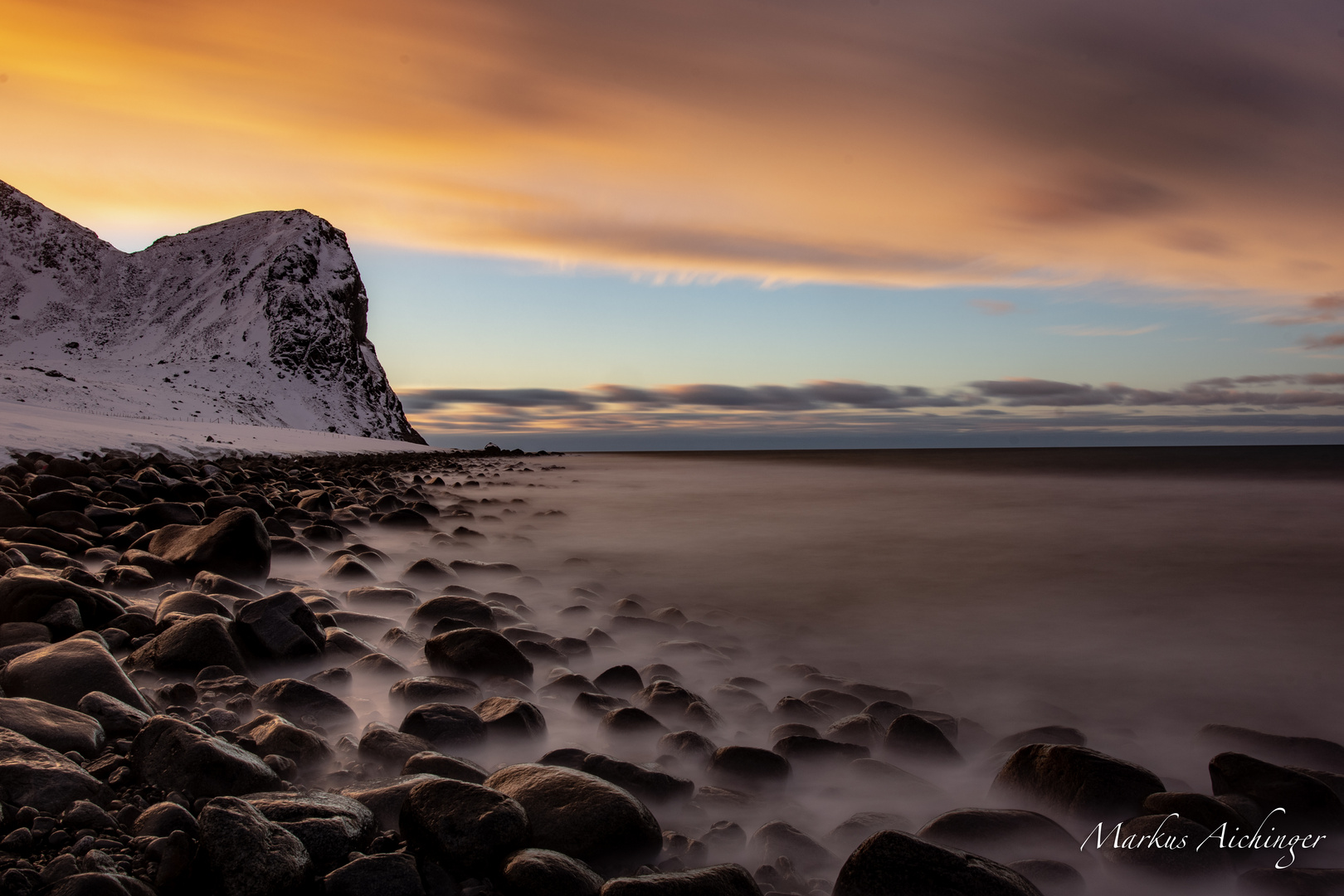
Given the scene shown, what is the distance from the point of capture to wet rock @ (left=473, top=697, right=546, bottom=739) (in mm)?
3277

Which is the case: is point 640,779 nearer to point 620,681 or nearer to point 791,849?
point 791,849

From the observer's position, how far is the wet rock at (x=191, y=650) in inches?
132

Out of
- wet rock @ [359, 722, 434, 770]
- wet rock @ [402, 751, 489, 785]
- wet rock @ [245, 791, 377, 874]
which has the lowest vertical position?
wet rock @ [359, 722, 434, 770]

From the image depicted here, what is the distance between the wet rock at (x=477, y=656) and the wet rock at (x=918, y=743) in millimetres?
1996

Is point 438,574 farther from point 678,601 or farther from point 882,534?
point 882,534

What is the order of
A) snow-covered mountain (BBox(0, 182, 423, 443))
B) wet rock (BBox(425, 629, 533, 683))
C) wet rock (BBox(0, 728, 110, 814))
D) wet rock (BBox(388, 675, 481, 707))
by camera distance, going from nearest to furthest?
wet rock (BBox(0, 728, 110, 814)) < wet rock (BBox(388, 675, 481, 707)) < wet rock (BBox(425, 629, 533, 683)) < snow-covered mountain (BBox(0, 182, 423, 443))

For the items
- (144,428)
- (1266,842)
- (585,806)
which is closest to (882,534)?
(1266,842)

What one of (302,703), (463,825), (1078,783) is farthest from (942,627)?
(463,825)

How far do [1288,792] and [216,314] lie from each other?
376 ft

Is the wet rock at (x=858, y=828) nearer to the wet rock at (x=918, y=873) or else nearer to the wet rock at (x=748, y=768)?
the wet rock at (x=748, y=768)

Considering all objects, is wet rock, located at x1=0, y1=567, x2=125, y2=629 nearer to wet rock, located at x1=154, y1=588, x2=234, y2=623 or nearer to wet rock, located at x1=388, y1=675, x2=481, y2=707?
wet rock, located at x1=154, y1=588, x2=234, y2=623

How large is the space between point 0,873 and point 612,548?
9494 mm

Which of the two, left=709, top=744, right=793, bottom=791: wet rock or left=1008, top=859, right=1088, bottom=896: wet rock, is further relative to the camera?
left=709, top=744, right=793, bottom=791: wet rock

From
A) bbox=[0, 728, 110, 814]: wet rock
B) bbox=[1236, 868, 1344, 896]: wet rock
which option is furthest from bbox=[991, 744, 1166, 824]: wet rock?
bbox=[0, 728, 110, 814]: wet rock
